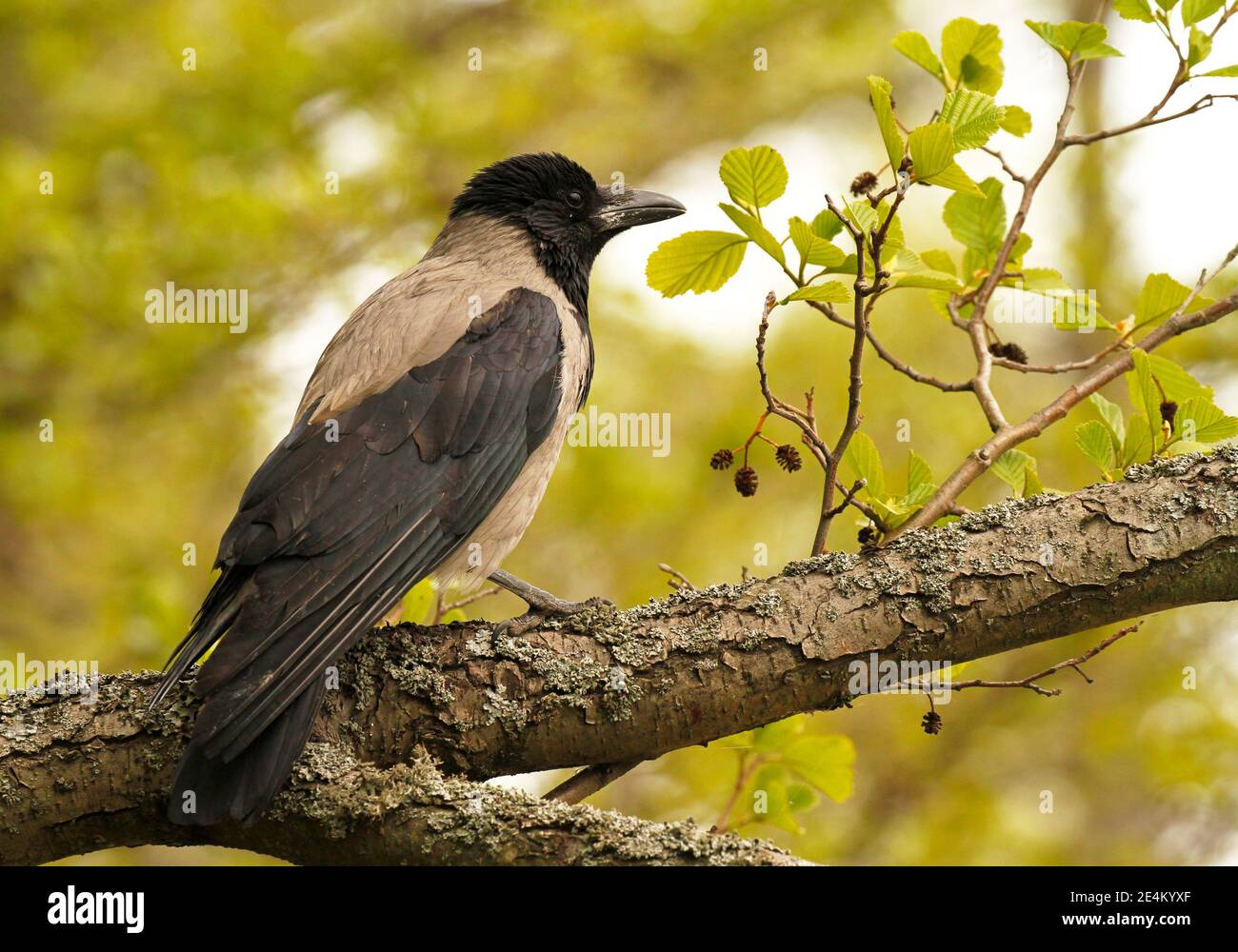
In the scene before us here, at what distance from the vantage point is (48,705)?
3635 millimetres

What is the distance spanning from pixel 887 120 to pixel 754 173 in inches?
16.1

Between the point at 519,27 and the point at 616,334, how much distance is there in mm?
2508

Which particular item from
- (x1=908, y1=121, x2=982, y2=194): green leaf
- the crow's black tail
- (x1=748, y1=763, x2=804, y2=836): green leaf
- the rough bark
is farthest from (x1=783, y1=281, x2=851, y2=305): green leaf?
the crow's black tail

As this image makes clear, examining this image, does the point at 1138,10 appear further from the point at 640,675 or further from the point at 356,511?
the point at 356,511

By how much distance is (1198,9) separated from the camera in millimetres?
3781

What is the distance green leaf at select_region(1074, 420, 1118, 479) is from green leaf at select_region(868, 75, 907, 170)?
1000 millimetres

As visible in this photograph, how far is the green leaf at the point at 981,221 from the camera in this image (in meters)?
4.28

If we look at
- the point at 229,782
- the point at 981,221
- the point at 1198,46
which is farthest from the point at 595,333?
the point at 229,782

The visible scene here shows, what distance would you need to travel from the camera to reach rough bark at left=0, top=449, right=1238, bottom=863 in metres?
3.48

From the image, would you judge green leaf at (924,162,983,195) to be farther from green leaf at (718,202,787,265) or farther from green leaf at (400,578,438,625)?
green leaf at (400,578,438,625)

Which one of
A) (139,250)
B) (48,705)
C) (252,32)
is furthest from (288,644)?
(252,32)

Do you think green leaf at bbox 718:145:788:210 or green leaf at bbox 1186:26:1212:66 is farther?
green leaf at bbox 1186:26:1212:66

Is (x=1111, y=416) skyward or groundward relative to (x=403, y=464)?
groundward

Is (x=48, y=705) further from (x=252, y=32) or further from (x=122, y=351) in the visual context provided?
(x=252, y=32)
